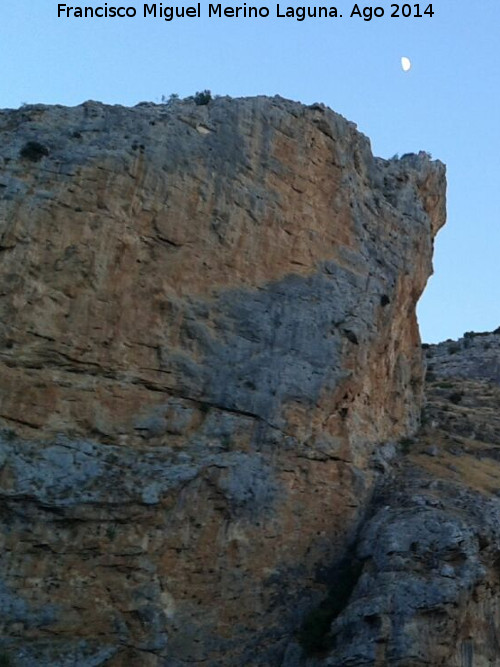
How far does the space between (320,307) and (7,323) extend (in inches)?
252

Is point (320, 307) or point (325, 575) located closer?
point (325, 575)

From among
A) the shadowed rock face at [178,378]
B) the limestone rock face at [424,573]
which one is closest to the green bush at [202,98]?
the shadowed rock face at [178,378]

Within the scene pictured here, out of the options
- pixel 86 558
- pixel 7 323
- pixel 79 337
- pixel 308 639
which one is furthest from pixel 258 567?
pixel 7 323

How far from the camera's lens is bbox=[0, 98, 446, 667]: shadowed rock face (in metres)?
13.2

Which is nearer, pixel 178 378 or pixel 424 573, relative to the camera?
pixel 424 573

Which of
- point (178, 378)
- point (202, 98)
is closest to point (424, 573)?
point (178, 378)

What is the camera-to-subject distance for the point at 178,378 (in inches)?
586

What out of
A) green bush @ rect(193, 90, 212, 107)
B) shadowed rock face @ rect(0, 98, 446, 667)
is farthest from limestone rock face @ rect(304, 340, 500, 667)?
green bush @ rect(193, 90, 212, 107)

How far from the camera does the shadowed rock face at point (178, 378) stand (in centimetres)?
1320

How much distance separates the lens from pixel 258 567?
1450 centimetres

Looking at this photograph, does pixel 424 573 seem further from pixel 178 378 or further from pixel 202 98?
pixel 202 98

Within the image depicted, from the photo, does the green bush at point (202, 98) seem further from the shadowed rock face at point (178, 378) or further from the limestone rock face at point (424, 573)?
the limestone rock face at point (424, 573)

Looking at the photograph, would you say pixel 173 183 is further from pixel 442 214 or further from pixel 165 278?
pixel 442 214

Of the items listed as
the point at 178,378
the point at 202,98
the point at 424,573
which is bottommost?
the point at 424,573
